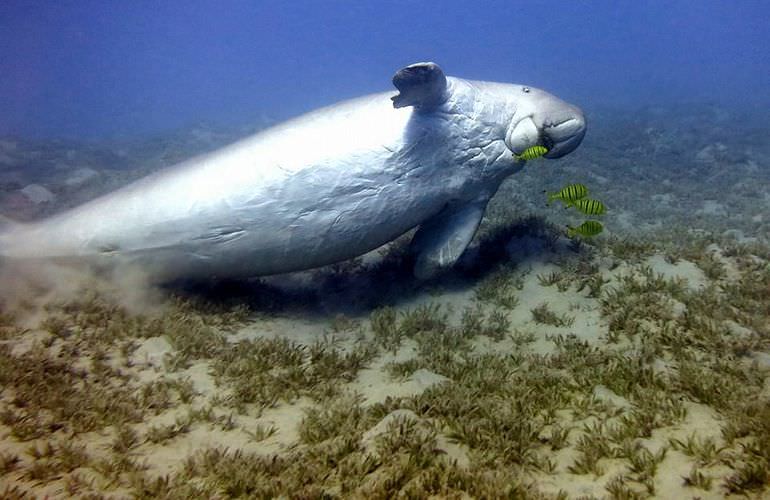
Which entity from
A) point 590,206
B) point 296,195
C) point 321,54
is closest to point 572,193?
point 590,206

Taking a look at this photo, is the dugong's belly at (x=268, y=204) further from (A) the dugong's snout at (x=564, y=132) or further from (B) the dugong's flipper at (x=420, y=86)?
(A) the dugong's snout at (x=564, y=132)

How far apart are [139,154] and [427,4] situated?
173279mm

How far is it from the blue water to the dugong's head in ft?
96.6

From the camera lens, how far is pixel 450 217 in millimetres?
6121

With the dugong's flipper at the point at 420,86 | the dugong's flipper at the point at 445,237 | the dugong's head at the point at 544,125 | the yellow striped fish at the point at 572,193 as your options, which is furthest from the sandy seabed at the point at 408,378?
the dugong's flipper at the point at 420,86

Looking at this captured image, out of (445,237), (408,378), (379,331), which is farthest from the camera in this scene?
(445,237)

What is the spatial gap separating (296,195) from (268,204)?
0.34 meters

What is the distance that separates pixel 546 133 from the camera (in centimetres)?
582

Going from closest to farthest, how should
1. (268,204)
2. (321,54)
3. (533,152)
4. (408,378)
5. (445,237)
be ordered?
(408,378) < (268,204) < (533,152) < (445,237) < (321,54)

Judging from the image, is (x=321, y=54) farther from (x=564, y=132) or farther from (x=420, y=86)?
(x=420, y=86)

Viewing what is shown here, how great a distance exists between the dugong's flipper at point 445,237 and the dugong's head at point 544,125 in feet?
3.25

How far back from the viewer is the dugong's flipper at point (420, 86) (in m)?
4.80

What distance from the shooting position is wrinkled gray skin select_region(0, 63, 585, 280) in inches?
194

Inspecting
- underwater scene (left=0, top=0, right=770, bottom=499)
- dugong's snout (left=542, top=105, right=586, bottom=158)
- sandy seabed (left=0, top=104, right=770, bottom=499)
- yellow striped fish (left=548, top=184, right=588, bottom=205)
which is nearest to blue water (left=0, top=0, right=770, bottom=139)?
underwater scene (left=0, top=0, right=770, bottom=499)
